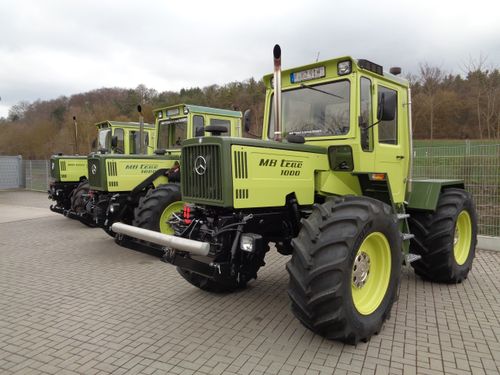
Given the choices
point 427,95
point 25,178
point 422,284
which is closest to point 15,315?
point 422,284

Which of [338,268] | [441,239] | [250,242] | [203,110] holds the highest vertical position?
[203,110]

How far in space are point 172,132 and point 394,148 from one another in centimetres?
489

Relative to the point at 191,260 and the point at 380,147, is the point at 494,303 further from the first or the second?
the point at 191,260

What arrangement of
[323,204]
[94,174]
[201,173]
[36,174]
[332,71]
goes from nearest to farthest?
[323,204] < [201,173] < [332,71] < [94,174] < [36,174]

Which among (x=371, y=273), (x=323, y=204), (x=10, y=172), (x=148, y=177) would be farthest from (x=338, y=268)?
(x=10, y=172)

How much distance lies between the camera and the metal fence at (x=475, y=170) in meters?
7.16

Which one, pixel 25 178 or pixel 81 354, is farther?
pixel 25 178

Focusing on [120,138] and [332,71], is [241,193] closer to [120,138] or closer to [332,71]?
[332,71]

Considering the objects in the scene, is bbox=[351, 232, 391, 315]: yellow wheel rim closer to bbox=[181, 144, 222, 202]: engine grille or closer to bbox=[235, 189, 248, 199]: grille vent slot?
bbox=[235, 189, 248, 199]: grille vent slot

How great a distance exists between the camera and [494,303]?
14.8 ft

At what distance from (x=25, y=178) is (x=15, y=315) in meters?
19.7

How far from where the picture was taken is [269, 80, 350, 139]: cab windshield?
421cm

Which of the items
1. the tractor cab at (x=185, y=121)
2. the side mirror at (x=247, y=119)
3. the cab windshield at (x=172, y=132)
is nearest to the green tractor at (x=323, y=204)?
the side mirror at (x=247, y=119)

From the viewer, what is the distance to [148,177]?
24.9 ft
